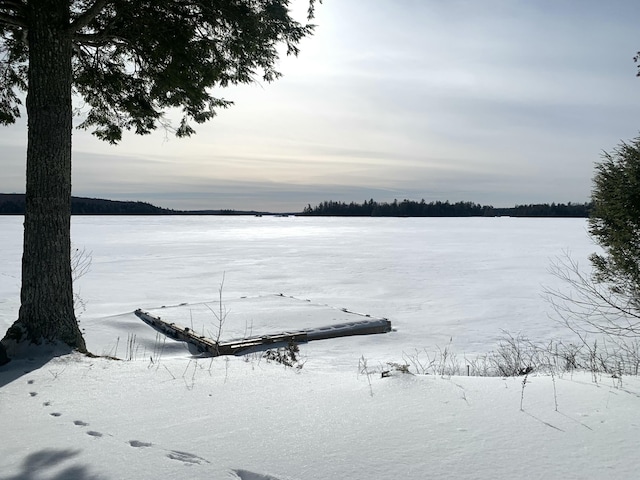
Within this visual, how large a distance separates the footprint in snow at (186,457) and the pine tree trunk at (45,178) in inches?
140

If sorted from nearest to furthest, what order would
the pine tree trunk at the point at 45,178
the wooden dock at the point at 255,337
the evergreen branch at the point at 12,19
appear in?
the pine tree trunk at the point at 45,178
the evergreen branch at the point at 12,19
the wooden dock at the point at 255,337

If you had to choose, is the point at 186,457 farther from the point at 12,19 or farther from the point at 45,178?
the point at 12,19

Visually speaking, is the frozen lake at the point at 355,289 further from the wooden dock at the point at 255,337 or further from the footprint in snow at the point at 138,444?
the footprint in snow at the point at 138,444

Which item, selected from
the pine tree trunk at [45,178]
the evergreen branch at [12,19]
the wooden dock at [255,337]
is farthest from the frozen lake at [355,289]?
the evergreen branch at [12,19]

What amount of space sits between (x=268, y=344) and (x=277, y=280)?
31.0 ft

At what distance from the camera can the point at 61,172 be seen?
19.5 feet

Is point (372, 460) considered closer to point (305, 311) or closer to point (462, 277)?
point (305, 311)

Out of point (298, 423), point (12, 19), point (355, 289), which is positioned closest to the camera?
point (298, 423)

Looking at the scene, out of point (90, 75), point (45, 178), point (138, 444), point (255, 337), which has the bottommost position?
point (255, 337)

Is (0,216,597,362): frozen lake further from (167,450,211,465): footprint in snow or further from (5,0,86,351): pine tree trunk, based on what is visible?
A: (167,450,211,465): footprint in snow

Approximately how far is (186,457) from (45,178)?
4184 millimetres

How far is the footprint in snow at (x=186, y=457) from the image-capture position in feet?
9.75

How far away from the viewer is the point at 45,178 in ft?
19.1

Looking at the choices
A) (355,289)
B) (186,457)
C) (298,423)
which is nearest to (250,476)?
(186,457)
